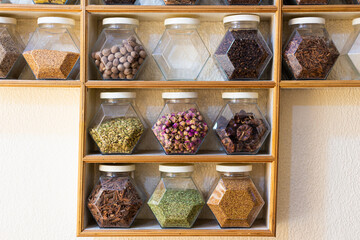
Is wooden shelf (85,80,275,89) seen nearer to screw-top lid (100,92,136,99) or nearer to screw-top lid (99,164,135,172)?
screw-top lid (100,92,136,99)

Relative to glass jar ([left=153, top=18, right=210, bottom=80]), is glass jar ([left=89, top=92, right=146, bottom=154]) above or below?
below

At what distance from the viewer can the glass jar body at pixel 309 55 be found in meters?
1.45

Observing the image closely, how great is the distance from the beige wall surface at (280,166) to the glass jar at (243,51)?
0.28 m

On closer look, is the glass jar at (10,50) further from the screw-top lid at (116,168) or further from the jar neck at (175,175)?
the jar neck at (175,175)

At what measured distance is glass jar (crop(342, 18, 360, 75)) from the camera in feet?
4.92

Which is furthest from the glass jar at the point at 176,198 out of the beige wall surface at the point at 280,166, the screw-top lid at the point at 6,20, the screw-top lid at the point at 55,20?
the screw-top lid at the point at 6,20

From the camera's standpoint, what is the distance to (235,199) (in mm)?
1468

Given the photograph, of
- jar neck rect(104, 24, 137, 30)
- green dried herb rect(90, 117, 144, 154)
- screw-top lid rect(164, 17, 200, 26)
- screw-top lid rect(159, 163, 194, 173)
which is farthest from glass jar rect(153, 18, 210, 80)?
screw-top lid rect(159, 163, 194, 173)

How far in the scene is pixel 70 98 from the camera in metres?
1.65

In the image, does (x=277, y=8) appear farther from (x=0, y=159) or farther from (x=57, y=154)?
(x=0, y=159)

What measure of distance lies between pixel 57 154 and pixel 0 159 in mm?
242

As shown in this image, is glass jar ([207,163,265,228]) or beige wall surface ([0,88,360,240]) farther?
beige wall surface ([0,88,360,240])

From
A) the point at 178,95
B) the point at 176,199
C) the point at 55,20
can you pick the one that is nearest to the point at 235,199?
the point at 176,199

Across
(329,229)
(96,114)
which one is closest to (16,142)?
(96,114)
